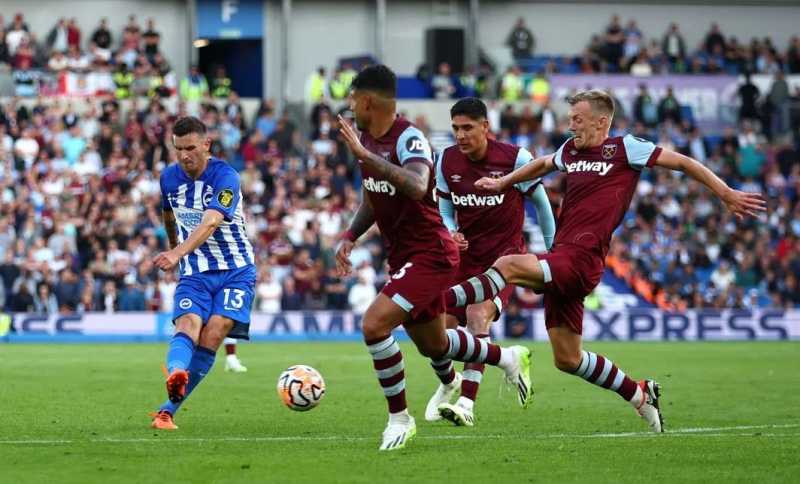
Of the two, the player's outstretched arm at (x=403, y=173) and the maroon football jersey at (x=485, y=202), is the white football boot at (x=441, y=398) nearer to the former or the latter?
the maroon football jersey at (x=485, y=202)

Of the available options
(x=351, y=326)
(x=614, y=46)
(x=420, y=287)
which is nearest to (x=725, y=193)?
(x=420, y=287)

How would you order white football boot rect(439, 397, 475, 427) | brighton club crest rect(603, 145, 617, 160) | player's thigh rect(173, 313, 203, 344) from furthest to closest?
1. white football boot rect(439, 397, 475, 427)
2. player's thigh rect(173, 313, 203, 344)
3. brighton club crest rect(603, 145, 617, 160)

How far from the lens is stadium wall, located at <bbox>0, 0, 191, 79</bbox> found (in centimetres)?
3981

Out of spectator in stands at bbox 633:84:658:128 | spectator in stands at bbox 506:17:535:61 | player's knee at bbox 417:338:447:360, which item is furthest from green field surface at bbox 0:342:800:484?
spectator in stands at bbox 506:17:535:61

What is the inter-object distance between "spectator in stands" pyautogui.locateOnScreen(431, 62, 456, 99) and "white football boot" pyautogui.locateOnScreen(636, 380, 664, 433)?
27.7m

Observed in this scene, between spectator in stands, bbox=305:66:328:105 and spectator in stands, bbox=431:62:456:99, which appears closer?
spectator in stands, bbox=305:66:328:105

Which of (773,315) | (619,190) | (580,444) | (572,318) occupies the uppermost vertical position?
(619,190)

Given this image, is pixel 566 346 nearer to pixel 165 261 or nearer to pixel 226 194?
pixel 226 194

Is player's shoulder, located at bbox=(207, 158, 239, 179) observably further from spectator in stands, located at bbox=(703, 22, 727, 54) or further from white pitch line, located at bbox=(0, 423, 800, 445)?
spectator in stands, located at bbox=(703, 22, 727, 54)

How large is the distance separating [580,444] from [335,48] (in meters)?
33.0

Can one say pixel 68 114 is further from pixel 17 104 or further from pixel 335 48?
pixel 335 48

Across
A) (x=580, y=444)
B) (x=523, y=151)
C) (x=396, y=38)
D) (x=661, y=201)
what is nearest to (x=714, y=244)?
(x=661, y=201)

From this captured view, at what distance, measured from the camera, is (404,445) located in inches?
416

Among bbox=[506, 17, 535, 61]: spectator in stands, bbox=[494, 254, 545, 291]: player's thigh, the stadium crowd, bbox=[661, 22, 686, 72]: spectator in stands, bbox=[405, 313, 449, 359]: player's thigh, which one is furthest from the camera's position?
bbox=[506, 17, 535, 61]: spectator in stands
